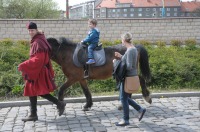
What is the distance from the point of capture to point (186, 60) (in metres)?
11.6

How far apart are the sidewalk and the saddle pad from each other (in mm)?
1074

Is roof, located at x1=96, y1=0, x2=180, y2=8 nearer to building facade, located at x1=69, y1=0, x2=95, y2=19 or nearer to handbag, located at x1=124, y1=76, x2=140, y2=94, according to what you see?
building facade, located at x1=69, y1=0, x2=95, y2=19

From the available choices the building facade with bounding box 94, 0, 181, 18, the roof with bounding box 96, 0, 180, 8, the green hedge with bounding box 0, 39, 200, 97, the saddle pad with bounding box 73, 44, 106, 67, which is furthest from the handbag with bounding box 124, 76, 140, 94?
the roof with bounding box 96, 0, 180, 8

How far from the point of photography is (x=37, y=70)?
6.63 meters

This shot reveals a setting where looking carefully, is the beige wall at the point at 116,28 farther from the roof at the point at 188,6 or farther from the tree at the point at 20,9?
the roof at the point at 188,6

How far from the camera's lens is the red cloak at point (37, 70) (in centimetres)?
657

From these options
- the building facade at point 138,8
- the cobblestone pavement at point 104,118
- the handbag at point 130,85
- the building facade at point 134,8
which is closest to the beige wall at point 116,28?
the cobblestone pavement at point 104,118

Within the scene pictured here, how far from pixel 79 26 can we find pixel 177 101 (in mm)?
12351

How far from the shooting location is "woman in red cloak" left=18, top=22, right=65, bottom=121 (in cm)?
657

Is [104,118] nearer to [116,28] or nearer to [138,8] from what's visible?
[116,28]

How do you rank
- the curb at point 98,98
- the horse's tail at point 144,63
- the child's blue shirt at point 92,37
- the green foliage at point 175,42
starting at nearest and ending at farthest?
1. the child's blue shirt at point 92,37
2. the horse's tail at point 144,63
3. the curb at point 98,98
4. the green foliage at point 175,42

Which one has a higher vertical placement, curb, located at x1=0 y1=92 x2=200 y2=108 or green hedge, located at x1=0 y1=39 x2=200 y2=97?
green hedge, located at x1=0 y1=39 x2=200 y2=97

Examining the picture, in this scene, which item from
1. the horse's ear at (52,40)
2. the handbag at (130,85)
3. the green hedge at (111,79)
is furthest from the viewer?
the green hedge at (111,79)

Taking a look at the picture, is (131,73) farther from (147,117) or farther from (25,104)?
(25,104)
